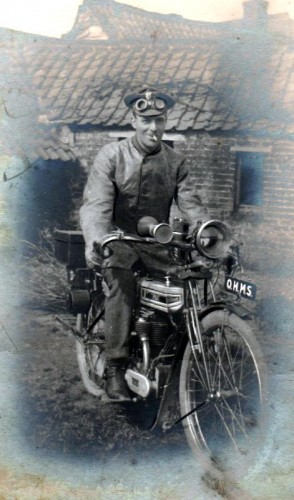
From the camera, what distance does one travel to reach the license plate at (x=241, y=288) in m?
4.42

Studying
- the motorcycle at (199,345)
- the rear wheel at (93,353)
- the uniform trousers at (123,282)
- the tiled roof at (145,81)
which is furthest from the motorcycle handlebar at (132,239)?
the tiled roof at (145,81)

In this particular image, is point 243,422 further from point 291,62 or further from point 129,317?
point 291,62

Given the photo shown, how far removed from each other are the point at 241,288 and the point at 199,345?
442 mm

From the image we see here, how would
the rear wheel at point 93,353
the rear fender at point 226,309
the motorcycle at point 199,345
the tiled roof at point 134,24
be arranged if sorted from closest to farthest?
the rear fender at point 226,309 → the motorcycle at point 199,345 → the tiled roof at point 134,24 → the rear wheel at point 93,353

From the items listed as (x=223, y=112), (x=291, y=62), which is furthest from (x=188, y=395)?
(x=291, y=62)

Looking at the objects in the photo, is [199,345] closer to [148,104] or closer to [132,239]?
[132,239]

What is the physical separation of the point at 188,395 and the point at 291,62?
2.32 m

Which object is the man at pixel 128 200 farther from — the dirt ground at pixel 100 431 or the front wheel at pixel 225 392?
the front wheel at pixel 225 392

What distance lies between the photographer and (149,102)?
481cm

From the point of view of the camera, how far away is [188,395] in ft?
15.5

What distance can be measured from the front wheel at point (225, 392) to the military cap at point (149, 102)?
142cm

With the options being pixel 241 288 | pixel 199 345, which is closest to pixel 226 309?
pixel 241 288

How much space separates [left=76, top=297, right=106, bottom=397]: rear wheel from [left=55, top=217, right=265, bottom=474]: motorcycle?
21 mm

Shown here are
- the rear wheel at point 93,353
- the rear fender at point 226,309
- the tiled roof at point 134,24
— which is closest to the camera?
the rear fender at point 226,309
